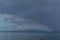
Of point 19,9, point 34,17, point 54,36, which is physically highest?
point 19,9

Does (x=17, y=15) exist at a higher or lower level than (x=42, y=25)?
higher

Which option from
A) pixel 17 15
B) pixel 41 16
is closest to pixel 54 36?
pixel 41 16

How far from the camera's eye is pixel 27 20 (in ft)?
6.53

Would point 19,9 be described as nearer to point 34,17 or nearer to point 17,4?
point 17,4

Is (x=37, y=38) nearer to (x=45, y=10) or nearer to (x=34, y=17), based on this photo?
(x=34, y=17)

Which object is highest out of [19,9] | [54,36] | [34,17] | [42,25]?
[19,9]

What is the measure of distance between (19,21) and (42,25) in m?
0.40

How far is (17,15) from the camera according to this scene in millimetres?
1964

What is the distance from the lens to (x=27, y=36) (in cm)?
192

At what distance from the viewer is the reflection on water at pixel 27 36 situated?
1901 mm

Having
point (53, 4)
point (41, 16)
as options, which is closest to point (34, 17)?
point (41, 16)

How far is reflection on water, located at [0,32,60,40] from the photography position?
1.90 meters

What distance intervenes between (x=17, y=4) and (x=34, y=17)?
37cm

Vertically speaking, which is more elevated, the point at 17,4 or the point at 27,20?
the point at 17,4
